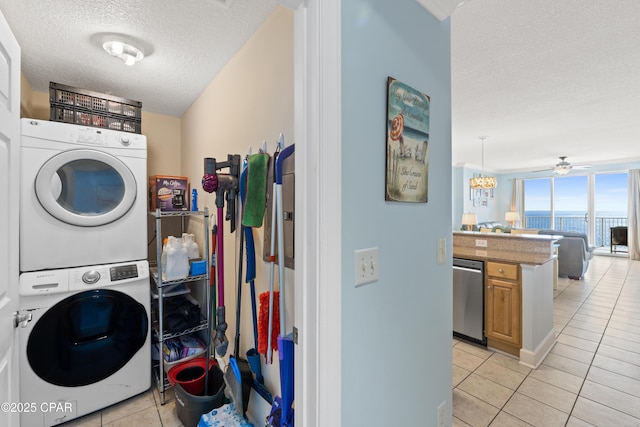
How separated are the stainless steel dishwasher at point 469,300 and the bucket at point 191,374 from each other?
7.66ft

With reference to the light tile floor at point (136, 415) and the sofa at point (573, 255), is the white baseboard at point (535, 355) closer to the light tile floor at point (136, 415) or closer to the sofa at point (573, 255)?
the light tile floor at point (136, 415)

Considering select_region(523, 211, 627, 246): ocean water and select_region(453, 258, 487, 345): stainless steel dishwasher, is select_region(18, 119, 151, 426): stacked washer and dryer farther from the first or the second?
select_region(523, 211, 627, 246): ocean water

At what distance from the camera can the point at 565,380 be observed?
2232 millimetres

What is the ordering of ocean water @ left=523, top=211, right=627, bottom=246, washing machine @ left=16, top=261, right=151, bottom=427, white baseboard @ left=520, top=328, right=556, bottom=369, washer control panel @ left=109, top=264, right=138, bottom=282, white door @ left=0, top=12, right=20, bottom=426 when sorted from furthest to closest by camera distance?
ocean water @ left=523, top=211, right=627, bottom=246 → white baseboard @ left=520, top=328, right=556, bottom=369 → washer control panel @ left=109, top=264, right=138, bottom=282 → washing machine @ left=16, top=261, right=151, bottom=427 → white door @ left=0, top=12, right=20, bottom=426

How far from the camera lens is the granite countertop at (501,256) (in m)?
2.55

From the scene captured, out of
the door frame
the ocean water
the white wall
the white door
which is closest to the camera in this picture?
the door frame


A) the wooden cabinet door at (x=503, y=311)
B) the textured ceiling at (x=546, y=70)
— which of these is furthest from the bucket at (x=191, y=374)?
the textured ceiling at (x=546, y=70)

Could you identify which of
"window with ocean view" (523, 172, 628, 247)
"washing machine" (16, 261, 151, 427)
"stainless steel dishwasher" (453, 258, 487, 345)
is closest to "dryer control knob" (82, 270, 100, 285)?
"washing machine" (16, 261, 151, 427)

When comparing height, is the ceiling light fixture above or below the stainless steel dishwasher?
above

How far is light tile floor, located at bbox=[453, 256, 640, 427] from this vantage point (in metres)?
1.86

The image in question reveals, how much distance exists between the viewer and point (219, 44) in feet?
6.15

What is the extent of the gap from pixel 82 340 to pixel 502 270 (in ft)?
10.8

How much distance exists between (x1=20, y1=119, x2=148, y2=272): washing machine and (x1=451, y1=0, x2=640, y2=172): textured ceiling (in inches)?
95.9

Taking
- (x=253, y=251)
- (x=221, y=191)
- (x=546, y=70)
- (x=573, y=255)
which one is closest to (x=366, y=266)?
(x=253, y=251)
